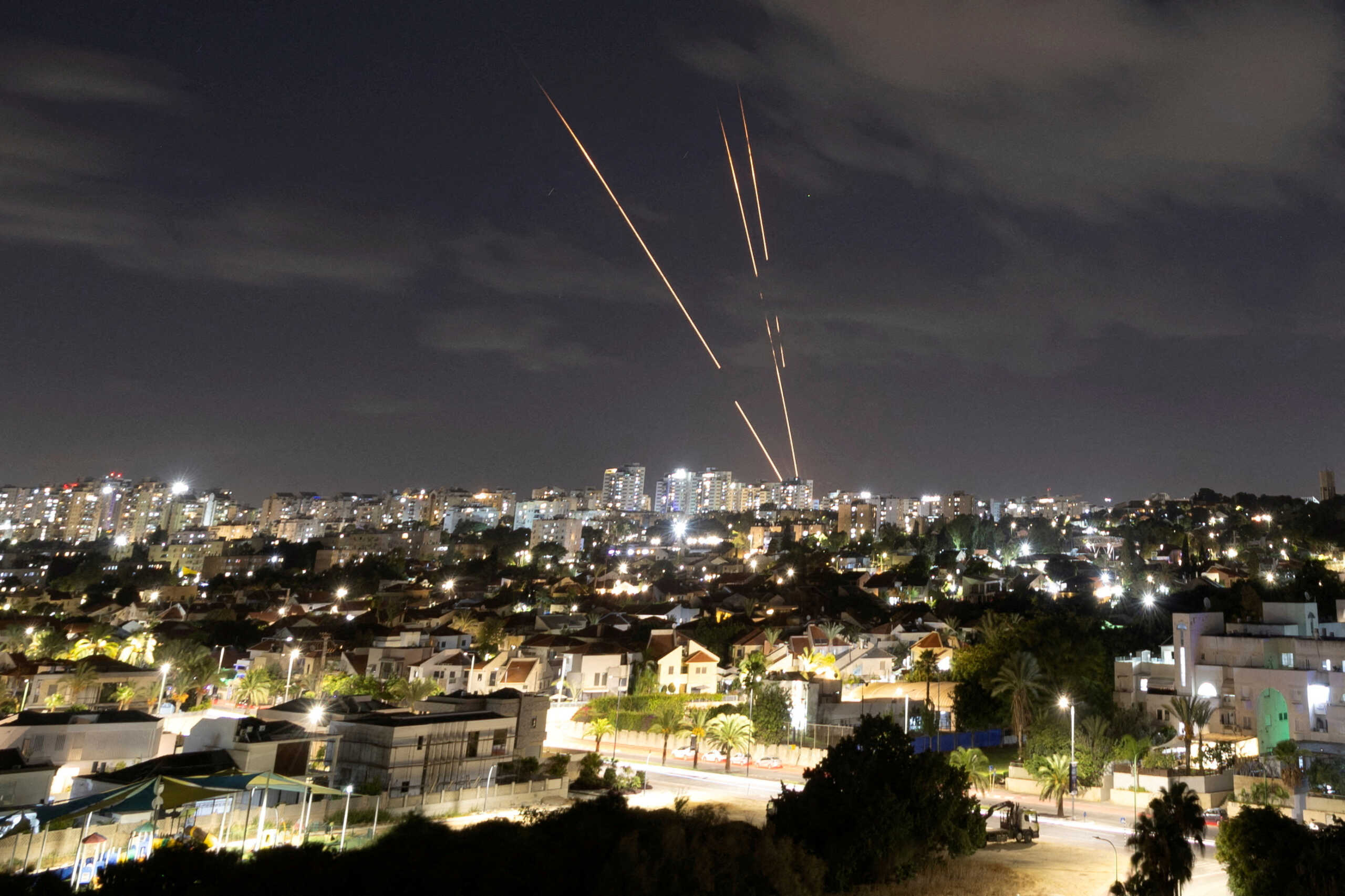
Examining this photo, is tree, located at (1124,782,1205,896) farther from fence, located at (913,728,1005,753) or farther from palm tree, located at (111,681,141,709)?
palm tree, located at (111,681,141,709)

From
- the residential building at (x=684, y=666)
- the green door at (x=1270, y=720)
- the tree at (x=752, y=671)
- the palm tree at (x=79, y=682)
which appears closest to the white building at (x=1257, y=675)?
the green door at (x=1270, y=720)

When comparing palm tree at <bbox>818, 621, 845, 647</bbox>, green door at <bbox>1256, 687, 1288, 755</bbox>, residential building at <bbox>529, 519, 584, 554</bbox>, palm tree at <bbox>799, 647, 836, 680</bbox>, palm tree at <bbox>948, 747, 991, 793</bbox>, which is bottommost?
palm tree at <bbox>948, 747, 991, 793</bbox>

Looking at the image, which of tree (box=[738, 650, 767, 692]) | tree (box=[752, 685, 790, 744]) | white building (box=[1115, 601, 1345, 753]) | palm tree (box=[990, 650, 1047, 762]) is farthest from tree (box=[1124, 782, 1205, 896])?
tree (box=[738, 650, 767, 692])

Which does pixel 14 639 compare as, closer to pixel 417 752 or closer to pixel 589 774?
pixel 417 752

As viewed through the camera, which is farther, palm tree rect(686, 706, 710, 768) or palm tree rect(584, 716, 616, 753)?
palm tree rect(584, 716, 616, 753)

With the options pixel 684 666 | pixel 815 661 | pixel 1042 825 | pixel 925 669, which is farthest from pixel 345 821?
pixel 815 661

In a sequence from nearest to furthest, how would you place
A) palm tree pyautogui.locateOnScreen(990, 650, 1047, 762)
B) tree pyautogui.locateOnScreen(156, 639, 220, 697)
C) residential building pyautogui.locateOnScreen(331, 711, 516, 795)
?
residential building pyautogui.locateOnScreen(331, 711, 516, 795), palm tree pyautogui.locateOnScreen(990, 650, 1047, 762), tree pyautogui.locateOnScreen(156, 639, 220, 697)

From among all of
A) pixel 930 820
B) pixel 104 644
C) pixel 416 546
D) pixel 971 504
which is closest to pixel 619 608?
pixel 104 644
